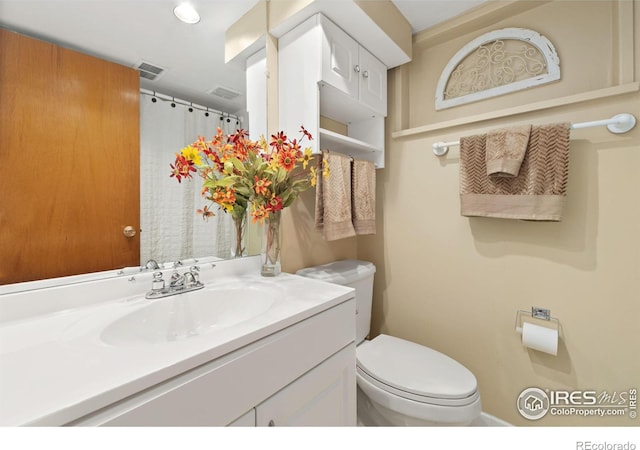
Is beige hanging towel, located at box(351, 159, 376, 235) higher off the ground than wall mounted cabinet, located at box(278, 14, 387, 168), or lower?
lower

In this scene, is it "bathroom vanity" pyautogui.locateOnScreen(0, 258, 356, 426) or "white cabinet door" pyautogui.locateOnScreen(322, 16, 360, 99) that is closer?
"bathroom vanity" pyautogui.locateOnScreen(0, 258, 356, 426)

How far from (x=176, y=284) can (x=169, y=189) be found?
334 mm

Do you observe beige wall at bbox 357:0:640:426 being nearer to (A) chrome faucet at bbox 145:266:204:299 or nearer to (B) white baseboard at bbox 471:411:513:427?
(B) white baseboard at bbox 471:411:513:427

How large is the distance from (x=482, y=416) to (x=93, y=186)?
6.20 ft

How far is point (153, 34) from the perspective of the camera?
0.91 metres

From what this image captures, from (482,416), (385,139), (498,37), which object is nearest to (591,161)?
(498,37)

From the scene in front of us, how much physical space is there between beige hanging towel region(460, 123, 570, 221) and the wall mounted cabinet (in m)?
0.52

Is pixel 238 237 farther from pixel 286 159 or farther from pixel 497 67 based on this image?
pixel 497 67

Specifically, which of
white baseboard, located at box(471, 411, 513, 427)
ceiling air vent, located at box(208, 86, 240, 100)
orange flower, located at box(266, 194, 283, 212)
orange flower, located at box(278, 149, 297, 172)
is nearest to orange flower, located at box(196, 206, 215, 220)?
orange flower, located at box(266, 194, 283, 212)

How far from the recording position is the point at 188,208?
3.26 feet

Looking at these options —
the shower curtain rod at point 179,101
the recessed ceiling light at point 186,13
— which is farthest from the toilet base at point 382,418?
the recessed ceiling light at point 186,13

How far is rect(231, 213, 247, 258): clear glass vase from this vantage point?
3.74 ft

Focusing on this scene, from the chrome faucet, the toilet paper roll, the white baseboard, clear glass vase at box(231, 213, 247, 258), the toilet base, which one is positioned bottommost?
the white baseboard

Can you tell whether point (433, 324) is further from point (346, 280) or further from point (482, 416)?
point (346, 280)
